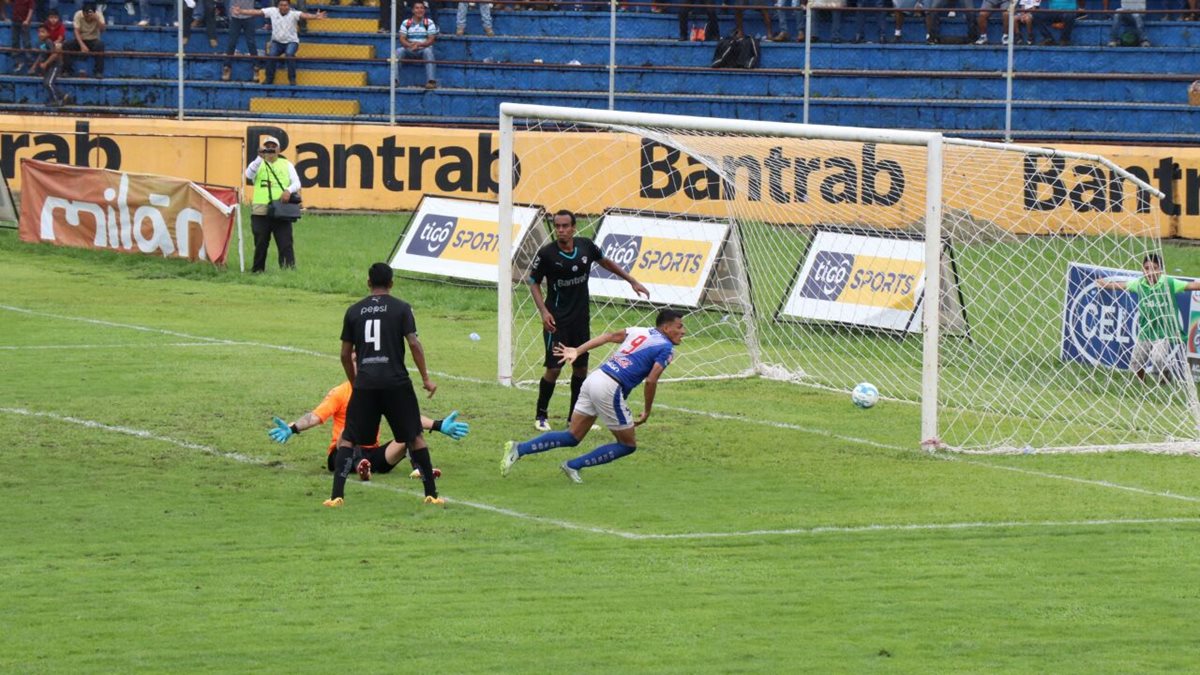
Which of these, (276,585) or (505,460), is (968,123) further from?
(276,585)

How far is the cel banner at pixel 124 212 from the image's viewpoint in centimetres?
2709

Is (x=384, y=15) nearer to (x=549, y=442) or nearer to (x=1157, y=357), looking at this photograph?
(x=1157, y=357)

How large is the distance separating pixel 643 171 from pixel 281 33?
9310mm

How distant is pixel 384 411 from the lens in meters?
13.3

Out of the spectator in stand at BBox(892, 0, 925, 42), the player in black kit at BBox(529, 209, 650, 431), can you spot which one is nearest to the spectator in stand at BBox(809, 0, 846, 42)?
the spectator in stand at BBox(892, 0, 925, 42)

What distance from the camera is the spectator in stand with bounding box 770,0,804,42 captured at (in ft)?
106

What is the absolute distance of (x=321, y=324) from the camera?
23.1m

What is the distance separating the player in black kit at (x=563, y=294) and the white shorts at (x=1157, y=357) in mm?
5346

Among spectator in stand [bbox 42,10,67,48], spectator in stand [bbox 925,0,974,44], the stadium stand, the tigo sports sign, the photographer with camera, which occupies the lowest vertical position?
the tigo sports sign

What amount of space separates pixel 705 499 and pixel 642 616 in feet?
11.1

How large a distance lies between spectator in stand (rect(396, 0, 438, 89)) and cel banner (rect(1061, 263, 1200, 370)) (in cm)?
1612

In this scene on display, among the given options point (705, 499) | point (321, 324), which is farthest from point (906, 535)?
point (321, 324)

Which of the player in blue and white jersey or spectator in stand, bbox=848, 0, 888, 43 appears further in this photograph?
spectator in stand, bbox=848, 0, 888, 43

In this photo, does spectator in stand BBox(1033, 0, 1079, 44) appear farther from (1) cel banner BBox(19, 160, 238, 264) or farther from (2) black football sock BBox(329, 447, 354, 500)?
(2) black football sock BBox(329, 447, 354, 500)
